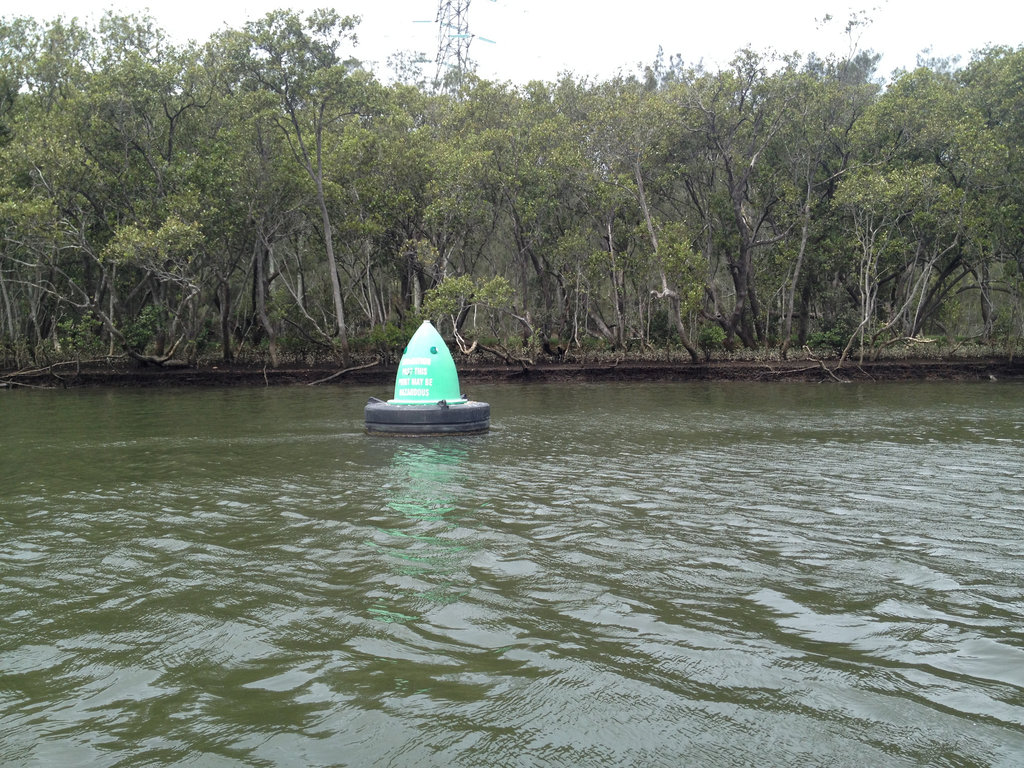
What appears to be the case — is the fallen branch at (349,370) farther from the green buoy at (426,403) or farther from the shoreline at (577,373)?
the green buoy at (426,403)

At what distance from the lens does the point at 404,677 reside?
4.87 m

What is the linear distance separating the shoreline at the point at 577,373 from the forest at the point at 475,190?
0.85 meters

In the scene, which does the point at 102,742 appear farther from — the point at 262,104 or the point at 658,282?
the point at 658,282

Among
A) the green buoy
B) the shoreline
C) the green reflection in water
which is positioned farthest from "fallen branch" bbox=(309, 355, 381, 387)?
the green reflection in water

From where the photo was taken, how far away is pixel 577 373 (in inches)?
1262

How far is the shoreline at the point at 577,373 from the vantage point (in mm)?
30812

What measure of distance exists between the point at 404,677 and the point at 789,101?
31001 mm

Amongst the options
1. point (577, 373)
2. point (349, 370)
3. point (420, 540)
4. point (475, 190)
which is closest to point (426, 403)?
point (420, 540)

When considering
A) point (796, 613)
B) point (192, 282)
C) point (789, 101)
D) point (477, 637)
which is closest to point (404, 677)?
point (477, 637)

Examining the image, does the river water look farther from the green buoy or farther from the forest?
the forest

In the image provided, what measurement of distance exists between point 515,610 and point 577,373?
1035 inches

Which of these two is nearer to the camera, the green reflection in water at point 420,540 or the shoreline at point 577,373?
the green reflection in water at point 420,540

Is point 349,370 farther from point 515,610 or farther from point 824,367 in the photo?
point 515,610

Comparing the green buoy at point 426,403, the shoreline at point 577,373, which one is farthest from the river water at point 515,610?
the shoreline at point 577,373
